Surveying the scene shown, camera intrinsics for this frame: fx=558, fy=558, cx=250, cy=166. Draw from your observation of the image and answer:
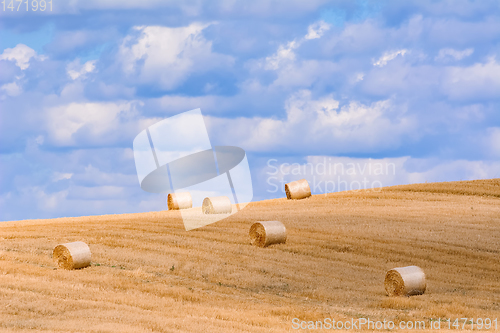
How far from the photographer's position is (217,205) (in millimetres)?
36094

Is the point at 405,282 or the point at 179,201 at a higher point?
the point at 179,201

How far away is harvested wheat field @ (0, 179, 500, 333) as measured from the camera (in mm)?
15562

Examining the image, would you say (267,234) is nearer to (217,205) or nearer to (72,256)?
(72,256)

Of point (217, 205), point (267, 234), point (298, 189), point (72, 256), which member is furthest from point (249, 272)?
point (298, 189)

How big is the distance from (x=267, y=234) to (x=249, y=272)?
14.8 ft

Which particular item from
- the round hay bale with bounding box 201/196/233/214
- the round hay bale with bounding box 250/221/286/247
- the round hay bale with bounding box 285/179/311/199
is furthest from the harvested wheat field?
the round hay bale with bounding box 285/179/311/199

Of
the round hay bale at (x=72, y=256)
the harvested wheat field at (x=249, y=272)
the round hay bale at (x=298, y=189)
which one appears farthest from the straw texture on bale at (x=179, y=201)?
the round hay bale at (x=72, y=256)

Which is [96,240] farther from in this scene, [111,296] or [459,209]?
[459,209]

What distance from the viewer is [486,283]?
74.9ft

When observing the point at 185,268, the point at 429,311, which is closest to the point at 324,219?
the point at 185,268

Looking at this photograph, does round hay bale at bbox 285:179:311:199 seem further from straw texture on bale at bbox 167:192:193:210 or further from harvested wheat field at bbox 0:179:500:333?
straw texture on bale at bbox 167:192:193:210

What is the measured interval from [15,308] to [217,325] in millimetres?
5719

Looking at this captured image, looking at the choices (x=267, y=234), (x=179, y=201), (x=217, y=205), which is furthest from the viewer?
(x=179, y=201)

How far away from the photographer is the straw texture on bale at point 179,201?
42.0 m
